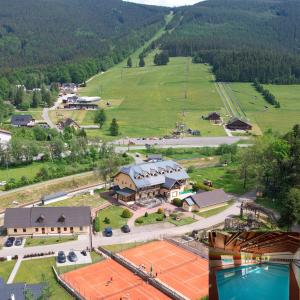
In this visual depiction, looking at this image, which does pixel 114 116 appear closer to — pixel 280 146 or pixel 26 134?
pixel 26 134

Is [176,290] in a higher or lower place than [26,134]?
lower

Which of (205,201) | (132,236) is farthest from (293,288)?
(205,201)

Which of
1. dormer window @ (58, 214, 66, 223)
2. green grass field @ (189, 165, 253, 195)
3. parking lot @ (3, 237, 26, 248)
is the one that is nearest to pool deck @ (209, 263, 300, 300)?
parking lot @ (3, 237, 26, 248)

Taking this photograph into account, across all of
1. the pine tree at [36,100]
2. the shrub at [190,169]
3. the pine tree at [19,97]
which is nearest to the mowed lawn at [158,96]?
the pine tree at [36,100]

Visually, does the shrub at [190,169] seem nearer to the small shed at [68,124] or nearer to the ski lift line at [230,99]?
the small shed at [68,124]

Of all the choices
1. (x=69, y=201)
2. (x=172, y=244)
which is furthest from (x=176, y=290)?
(x=69, y=201)
